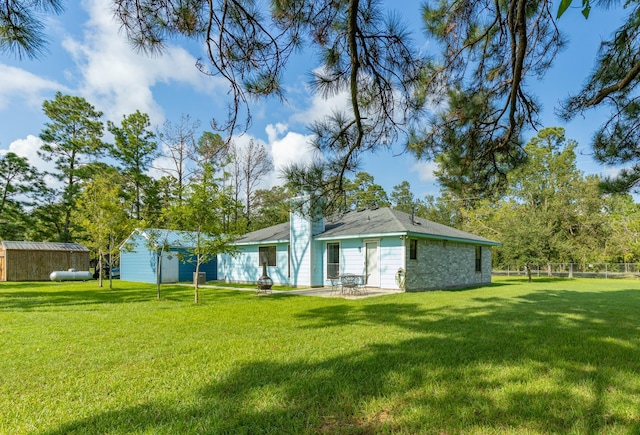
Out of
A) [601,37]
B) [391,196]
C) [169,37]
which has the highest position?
[391,196]

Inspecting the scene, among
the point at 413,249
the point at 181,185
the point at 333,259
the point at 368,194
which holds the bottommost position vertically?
the point at 333,259

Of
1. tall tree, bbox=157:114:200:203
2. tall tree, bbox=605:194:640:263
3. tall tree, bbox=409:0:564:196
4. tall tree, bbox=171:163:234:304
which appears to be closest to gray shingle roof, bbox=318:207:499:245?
tall tree, bbox=171:163:234:304

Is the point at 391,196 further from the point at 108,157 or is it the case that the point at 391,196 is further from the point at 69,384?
the point at 69,384

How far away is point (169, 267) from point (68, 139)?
55.6 ft

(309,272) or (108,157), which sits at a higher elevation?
(108,157)

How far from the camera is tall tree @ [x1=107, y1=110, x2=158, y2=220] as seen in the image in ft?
93.2

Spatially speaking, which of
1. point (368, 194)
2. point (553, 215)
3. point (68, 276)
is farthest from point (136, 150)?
point (553, 215)

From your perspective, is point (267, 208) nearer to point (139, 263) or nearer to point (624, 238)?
point (139, 263)

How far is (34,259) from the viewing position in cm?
2159

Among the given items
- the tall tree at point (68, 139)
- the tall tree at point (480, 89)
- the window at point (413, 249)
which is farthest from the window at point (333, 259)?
the tall tree at point (68, 139)

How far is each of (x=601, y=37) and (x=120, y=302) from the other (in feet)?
40.7

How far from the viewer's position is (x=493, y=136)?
18.9 ft

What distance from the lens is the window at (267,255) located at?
17219mm

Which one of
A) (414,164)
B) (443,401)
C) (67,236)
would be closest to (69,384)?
(443,401)
